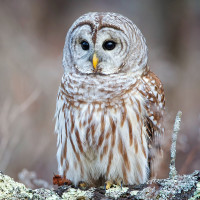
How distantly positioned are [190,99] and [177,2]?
312cm

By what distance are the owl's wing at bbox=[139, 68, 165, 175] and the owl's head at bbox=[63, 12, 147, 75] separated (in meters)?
0.19

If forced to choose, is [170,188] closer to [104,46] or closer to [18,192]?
[18,192]

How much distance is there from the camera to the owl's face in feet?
14.7

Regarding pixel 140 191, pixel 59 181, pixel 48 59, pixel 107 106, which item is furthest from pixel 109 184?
pixel 48 59

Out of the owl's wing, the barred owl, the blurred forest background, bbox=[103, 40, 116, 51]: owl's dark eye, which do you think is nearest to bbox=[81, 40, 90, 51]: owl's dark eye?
the barred owl

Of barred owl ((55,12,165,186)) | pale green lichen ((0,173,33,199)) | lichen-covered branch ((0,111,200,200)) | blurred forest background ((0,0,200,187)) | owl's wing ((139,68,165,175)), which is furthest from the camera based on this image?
blurred forest background ((0,0,200,187))

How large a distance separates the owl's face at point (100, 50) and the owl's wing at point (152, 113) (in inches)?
12.9

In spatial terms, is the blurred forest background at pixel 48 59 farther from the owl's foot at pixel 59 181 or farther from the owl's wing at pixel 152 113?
the owl's wing at pixel 152 113

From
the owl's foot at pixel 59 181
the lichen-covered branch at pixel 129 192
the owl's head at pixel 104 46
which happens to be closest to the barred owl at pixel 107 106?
the owl's head at pixel 104 46

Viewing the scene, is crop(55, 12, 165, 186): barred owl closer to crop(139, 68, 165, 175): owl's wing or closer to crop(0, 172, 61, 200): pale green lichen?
crop(139, 68, 165, 175): owl's wing

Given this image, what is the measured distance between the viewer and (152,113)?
449 cm

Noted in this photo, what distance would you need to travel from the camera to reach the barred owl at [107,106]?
4332mm

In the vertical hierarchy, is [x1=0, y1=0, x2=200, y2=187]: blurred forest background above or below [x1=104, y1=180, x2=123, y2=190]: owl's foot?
above

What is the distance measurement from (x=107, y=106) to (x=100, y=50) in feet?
1.81
